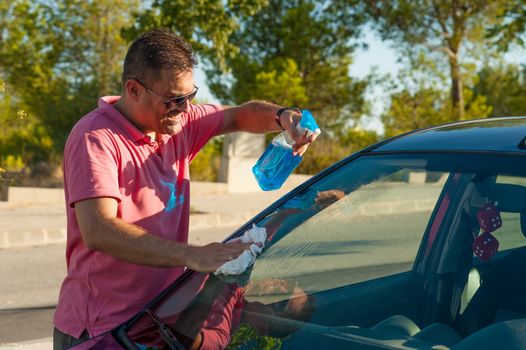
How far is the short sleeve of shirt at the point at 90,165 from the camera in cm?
269

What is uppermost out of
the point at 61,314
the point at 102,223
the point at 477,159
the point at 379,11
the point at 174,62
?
the point at 379,11

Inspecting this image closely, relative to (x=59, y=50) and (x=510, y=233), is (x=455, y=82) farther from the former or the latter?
(x=510, y=233)

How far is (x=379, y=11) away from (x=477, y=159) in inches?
1000

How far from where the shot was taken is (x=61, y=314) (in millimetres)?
2926

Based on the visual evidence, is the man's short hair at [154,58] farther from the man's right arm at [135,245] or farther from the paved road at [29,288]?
the paved road at [29,288]

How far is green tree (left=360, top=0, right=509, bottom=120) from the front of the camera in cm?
2539

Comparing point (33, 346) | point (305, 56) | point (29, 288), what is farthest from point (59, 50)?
point (33, 346)

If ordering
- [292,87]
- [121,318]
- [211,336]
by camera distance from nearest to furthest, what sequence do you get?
[211,336] → [121,318] → [292,87]

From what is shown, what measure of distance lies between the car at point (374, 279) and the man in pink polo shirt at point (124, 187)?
17cm

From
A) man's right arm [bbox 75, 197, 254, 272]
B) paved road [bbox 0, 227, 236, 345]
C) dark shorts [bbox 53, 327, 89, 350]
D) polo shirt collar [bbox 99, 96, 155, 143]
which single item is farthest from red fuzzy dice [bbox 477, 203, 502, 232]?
paved road [bbox 0, 227, 236, 345]

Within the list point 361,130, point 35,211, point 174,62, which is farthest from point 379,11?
point 174,62

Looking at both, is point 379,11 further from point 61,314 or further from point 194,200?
point 61,314

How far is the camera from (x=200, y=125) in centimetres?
340

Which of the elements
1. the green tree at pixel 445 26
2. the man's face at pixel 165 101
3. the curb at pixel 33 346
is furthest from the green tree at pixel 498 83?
the man's face at pixel 165 101
